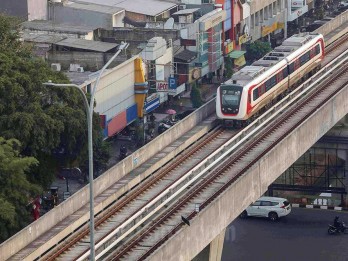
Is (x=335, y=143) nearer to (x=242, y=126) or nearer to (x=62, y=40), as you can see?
(x=242, y=126)

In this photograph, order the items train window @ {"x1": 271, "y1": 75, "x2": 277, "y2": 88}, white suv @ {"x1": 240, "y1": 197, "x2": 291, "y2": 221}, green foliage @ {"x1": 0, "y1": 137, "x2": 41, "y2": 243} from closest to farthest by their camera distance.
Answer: green foliage @ {"x1": 0, "y1": 137, "x2": 41, "y2": 243}, white suv @ {"x1": 240, "y1": 197, "x2": 291, "y2": 221}, train window @ {"x1": 271, "y1": 75, "x2": 277, "y2": 88}

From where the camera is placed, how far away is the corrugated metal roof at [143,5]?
323 ft

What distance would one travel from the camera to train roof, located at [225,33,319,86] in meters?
71.4

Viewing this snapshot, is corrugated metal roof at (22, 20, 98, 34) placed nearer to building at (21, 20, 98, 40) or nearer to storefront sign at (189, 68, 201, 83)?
building at (21, 20, 98, 40)

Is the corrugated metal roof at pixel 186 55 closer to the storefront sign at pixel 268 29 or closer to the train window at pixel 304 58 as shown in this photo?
the train window at pixel 304 58

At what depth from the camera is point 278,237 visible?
225 feet

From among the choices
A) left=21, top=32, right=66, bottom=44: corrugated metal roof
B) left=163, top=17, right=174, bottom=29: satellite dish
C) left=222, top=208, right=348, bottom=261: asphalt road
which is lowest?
left=222, top=208, right=348, bottom=261: asphalt road

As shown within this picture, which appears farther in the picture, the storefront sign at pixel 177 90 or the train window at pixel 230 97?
the storefront sign at pixel 177 90

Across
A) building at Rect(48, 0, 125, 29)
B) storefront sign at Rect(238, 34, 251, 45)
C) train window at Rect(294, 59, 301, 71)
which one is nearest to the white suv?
train window at Rect(294, 59, 301, 71)

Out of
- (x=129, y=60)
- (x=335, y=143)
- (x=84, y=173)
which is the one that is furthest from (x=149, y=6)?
(x=84, y=173)

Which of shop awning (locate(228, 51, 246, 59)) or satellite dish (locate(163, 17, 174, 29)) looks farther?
shop awning (locate(228, 51, 246, 59))

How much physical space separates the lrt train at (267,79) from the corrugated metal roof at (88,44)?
34.2ft

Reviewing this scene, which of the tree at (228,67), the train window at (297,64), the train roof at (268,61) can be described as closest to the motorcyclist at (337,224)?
the train roof at (268,61)

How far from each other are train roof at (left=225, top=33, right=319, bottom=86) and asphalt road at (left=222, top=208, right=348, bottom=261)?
736 cm
